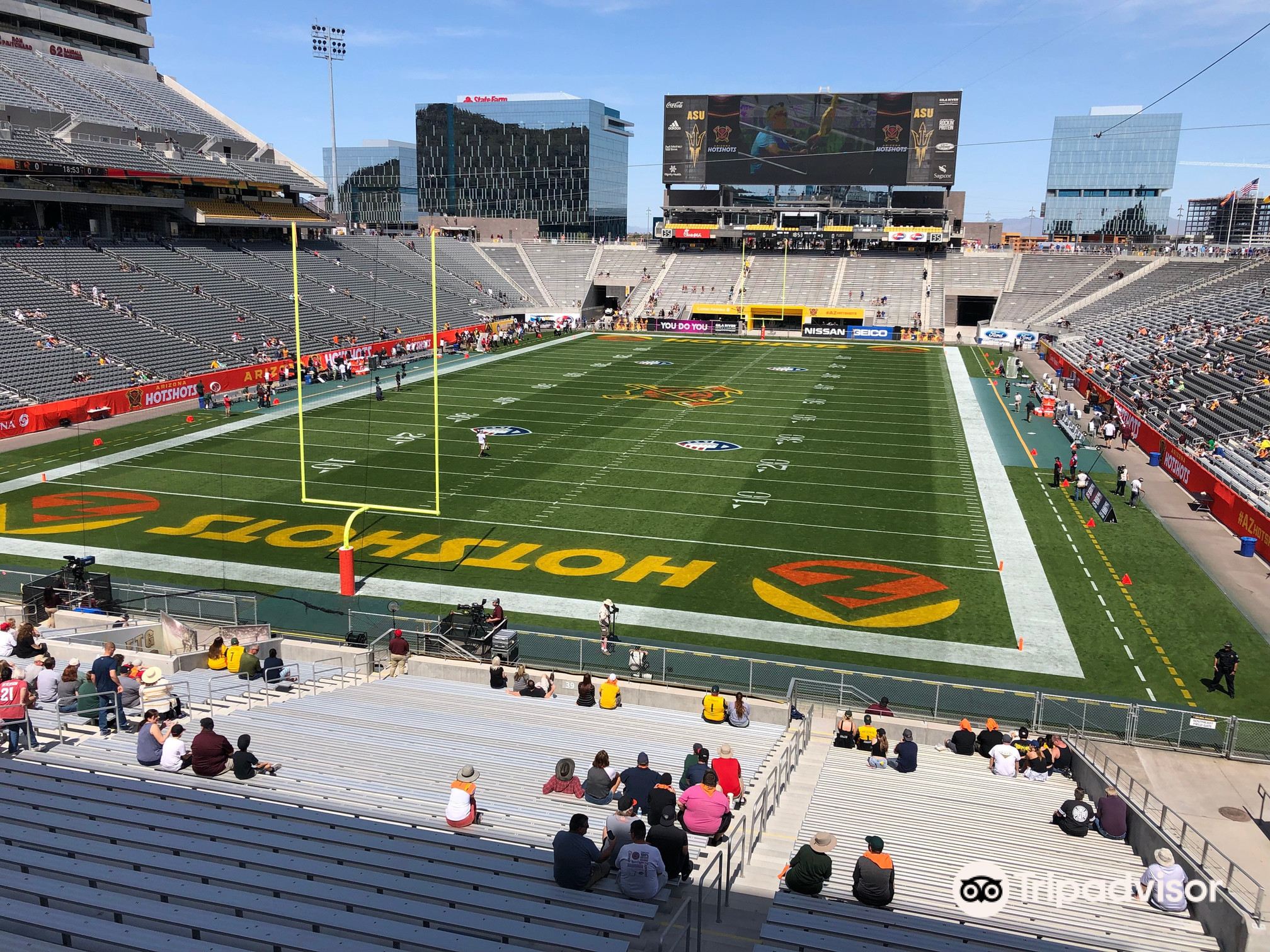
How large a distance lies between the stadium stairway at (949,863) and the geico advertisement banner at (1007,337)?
5036 centimetres

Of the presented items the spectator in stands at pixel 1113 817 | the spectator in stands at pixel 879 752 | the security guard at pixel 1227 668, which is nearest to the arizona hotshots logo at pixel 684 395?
the security guard at pixel 1227 668

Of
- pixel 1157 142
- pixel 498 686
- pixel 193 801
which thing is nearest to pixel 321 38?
pixel 498 686

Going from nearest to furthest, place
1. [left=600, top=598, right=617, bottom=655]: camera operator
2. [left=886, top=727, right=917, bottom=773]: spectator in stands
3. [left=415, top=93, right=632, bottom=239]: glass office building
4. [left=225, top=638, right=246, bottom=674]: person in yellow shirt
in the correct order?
[left=886, top=727, right=917, bottom=773]: spectator in stands → [left=225, top=638, right=246, bottom=674]: person in yellow shirt → [left=600, top=598, right=617, bottom=655]: camera operator → [left=415, top=93, right=632, bottom=239]: glass office building

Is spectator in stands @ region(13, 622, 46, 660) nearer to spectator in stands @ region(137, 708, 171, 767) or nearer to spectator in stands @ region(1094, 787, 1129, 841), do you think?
spectator in stands @ region(137, 708, 171, 767)

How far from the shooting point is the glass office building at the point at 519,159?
119 m

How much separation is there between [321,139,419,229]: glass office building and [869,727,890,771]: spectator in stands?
125885 millimetres

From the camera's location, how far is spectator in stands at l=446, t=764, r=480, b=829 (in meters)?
8.00

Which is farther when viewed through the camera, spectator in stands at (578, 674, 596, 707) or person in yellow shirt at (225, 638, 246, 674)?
person in yellow shirt at (225, 638, 246, 674)

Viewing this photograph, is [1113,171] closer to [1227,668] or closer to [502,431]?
[502,431]

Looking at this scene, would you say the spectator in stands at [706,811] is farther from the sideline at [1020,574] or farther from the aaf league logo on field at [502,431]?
the aaf league logo on field at [502,431]

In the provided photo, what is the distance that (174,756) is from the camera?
9.10 m

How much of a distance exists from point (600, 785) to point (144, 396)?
30.3 metres

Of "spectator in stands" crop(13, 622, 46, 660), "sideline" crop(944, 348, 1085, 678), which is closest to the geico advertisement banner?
"sideline" crop(944, 348, 1085, 678)

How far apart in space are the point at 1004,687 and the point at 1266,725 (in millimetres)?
3396
